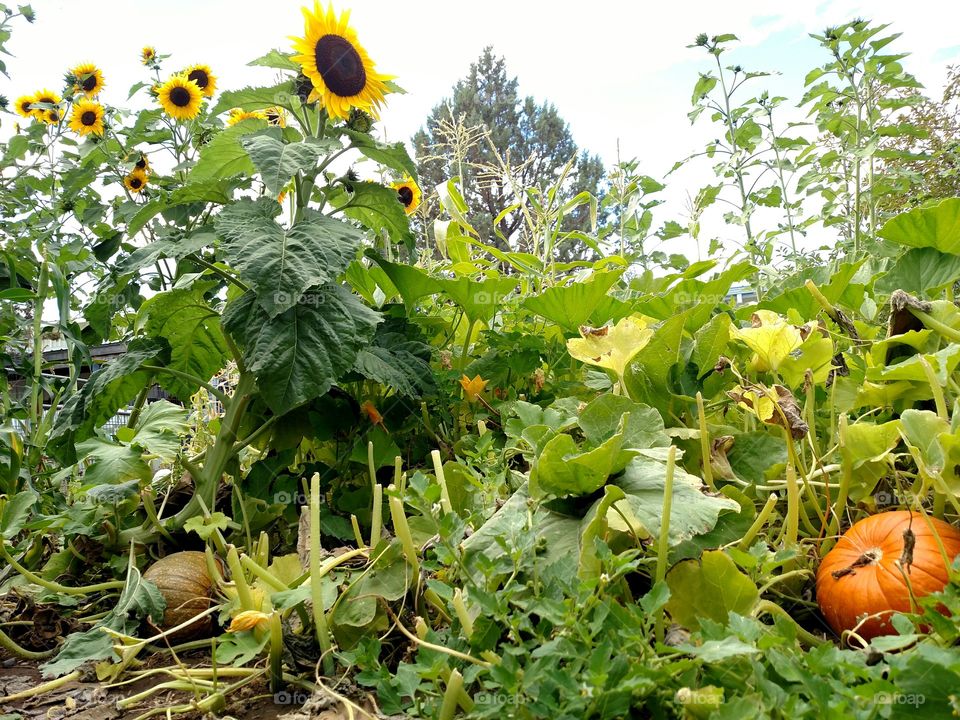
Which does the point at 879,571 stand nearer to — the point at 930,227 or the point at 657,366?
the point at 657,366

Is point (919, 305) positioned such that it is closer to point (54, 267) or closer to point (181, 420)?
point (181, 420)

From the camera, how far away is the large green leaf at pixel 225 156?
4.38ft

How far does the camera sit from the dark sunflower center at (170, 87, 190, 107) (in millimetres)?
2754

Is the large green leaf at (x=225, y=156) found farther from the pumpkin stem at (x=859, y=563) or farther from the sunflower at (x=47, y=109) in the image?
the sunflower at (x=47, y=109)

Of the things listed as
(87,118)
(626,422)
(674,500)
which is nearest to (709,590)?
(674,500)

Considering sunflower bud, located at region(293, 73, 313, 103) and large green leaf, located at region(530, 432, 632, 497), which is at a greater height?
sunflower bud, located at region(293, 73, 313, 103)

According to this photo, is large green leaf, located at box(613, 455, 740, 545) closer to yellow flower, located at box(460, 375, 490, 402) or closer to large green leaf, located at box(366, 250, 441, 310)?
yellow flower, located at box(460, 375, 490, 402)

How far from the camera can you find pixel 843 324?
109cm

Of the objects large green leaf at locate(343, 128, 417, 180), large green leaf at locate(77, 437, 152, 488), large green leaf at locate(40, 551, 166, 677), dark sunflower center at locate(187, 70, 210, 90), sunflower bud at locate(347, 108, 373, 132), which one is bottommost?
large green leaf at locate(40, 551, 166, 677)

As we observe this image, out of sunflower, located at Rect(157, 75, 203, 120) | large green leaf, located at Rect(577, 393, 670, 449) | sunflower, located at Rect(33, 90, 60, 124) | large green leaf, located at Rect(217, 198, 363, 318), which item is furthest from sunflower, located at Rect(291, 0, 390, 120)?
sunflower, located at Rect(33, 90, 60, 124)

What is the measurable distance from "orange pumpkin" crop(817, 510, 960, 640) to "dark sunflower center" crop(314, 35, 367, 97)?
122 centimetres

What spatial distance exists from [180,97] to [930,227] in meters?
2.76

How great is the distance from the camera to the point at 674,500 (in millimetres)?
739

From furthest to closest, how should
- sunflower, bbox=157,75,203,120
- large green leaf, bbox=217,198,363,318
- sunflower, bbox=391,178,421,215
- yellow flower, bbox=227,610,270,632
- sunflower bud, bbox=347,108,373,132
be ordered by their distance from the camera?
sunflower, bbox=157,75,203,120 < sunflower, bbox=391,178,421,215 < sunflower bud, bbox=347,108,373,132 < large green leaf, bbox=217,198,363,318 < yellow flower, bbox=227,610,270,632
